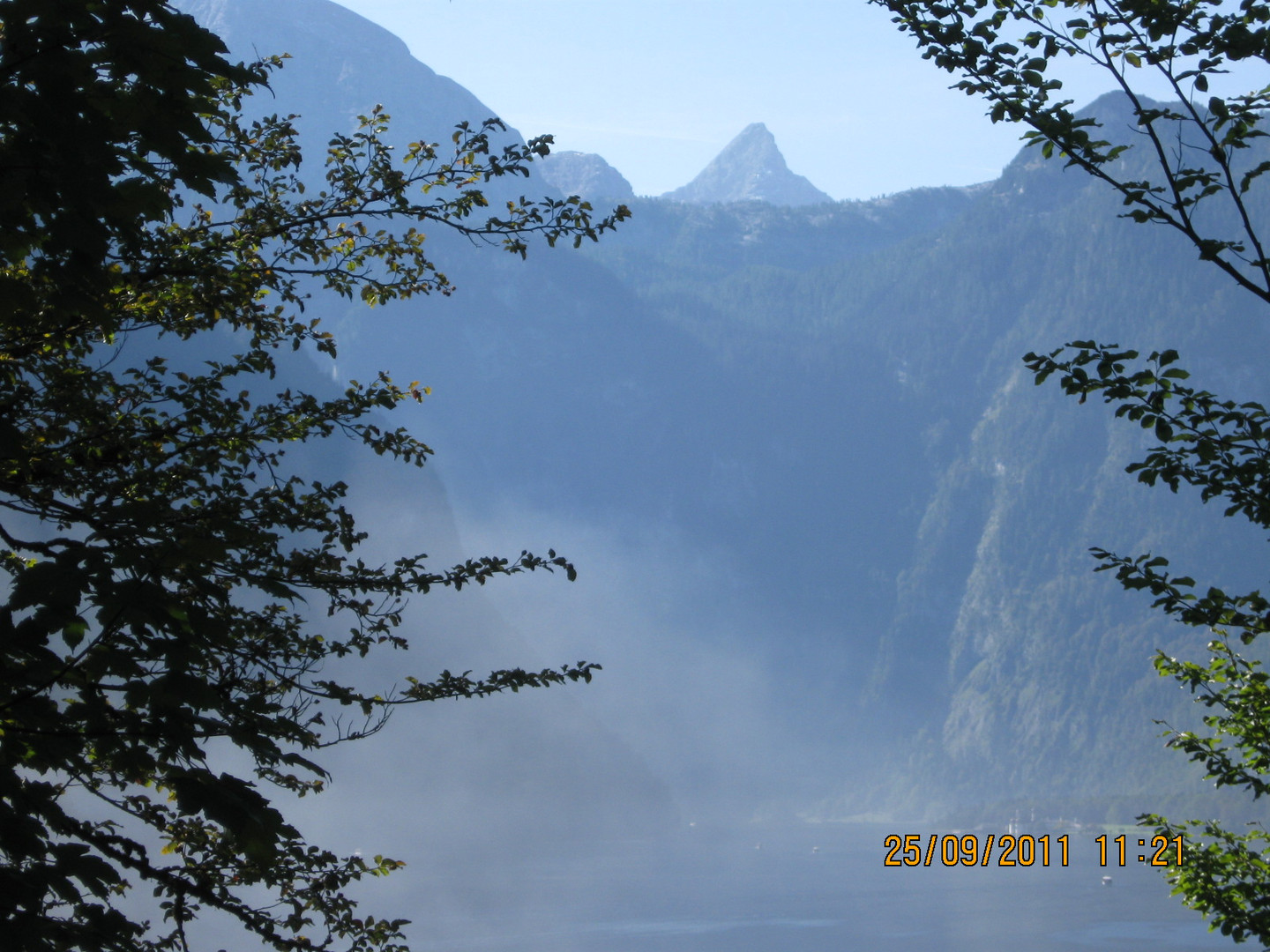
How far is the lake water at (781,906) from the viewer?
93.2 m

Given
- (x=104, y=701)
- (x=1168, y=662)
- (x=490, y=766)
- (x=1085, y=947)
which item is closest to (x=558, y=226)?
(x=104, y=701)

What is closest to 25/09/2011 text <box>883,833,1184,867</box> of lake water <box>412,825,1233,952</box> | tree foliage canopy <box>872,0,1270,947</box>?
lake water <box>412,825,1233,952</box>

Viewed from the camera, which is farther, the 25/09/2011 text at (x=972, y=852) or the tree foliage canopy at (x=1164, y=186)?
the 25/09/2011 text at (x=972, y=852)

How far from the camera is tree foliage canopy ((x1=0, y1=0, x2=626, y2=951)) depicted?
9.09 feet

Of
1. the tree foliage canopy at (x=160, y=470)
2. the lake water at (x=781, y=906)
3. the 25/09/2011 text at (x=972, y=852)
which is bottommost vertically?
the tree foliage canopy at (x=160, y=470)

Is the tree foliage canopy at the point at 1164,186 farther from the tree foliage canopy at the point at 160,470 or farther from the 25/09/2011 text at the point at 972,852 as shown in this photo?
the 25/09/2011 text at the point at 972,852

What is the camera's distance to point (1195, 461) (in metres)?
6.02

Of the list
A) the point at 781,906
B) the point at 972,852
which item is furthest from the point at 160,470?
the point at 972,852

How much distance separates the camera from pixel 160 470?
5699 mm

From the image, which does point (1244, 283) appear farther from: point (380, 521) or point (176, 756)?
point (380, 521)

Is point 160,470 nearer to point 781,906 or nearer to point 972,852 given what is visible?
point 781,906

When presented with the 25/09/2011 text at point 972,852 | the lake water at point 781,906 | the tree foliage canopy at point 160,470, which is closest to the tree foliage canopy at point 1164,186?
the tree foliage canopy at point 160,470

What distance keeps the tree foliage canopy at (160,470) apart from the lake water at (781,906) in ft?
296

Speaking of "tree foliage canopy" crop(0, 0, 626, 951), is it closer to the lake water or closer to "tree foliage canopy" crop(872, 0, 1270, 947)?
"tree foliage canopy" crop(872, 0, 1270, 947)
